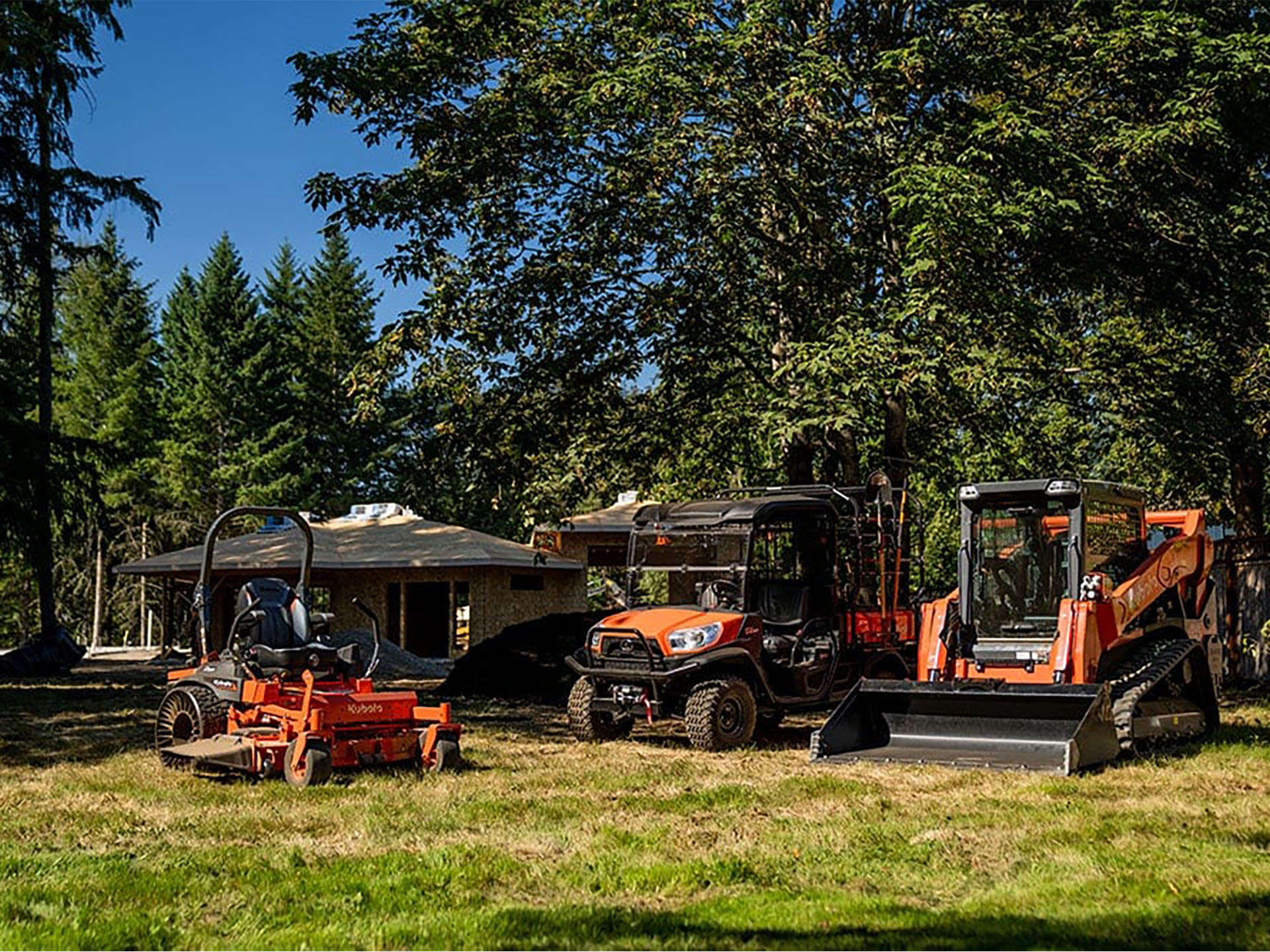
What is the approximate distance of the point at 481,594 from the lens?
28.9 metres

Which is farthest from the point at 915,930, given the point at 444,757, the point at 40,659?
the point at 40,659

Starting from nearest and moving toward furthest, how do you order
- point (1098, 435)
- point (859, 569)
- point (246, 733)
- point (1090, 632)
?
1. point (246, 733)
2. point (1090, 632)
3. point (859, 569)
4. point (1098, 435)

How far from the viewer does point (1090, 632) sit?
11359 millimetres

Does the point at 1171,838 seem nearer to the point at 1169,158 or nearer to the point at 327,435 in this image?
the point at 1169,158

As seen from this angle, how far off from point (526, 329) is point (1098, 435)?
8.39 metres

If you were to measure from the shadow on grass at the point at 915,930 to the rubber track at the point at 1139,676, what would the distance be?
5.01 metres

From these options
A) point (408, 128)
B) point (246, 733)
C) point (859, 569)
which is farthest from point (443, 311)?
point (246, 733)

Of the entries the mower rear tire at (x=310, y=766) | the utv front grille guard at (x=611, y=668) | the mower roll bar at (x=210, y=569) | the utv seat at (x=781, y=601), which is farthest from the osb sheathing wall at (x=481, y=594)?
the mower rear tire at (x=310, y=766)

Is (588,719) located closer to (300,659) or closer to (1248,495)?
(300,659)

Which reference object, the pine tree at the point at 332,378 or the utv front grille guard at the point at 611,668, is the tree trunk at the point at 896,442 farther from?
the pine tree at the point at 332,378

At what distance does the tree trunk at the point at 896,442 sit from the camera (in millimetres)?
16297

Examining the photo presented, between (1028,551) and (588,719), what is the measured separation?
4.34 meters

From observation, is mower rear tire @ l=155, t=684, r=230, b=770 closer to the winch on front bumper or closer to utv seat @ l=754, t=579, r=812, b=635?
the winch on front bumper

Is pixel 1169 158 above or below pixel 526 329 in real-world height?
above
